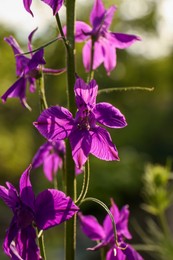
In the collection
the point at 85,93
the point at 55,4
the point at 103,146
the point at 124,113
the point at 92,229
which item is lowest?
the point at 124,113

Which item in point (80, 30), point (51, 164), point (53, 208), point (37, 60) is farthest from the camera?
point (51, 164)

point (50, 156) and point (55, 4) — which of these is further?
point (50, 156)

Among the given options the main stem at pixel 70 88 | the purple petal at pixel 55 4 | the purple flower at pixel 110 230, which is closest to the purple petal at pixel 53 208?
the main stem at pixel 70 88

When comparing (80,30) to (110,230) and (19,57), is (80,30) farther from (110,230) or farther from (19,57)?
(110,230)

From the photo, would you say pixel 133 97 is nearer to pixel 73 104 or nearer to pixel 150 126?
pixel 150 126

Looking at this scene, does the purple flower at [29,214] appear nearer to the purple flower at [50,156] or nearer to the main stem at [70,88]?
the main stem at [70,88]

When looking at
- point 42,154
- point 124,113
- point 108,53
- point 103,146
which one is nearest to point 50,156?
point 42,154
